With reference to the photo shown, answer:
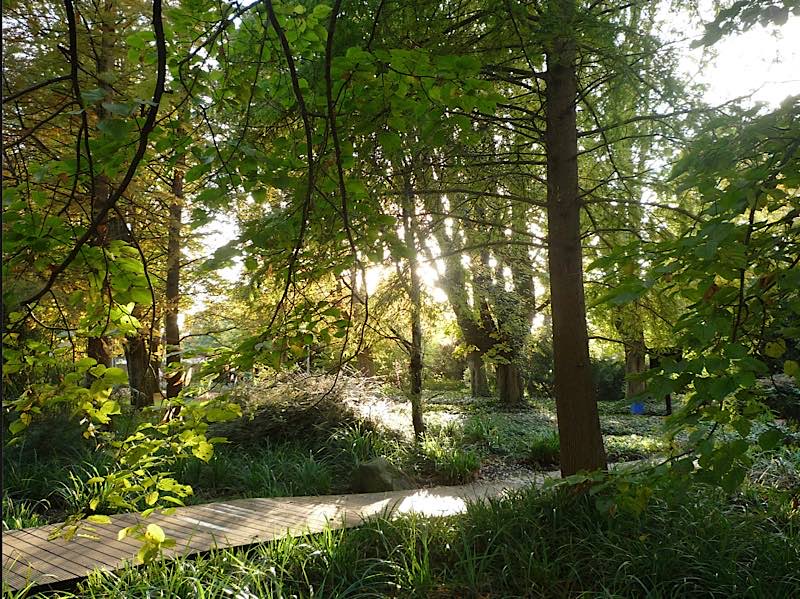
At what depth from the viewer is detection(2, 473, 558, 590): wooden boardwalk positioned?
162 inches

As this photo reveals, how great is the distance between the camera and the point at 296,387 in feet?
29.6

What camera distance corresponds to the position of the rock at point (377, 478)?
6.69 metres

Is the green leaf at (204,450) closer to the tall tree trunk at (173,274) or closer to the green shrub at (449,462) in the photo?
the green shrub at (449,462)

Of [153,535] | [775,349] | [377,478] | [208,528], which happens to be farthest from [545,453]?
[153,535]

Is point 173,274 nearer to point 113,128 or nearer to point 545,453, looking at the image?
point 545,453

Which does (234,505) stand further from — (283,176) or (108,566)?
(283,176)

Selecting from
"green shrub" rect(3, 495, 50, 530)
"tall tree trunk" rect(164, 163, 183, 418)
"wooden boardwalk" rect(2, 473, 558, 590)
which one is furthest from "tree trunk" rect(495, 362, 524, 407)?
"green shrub" rect(3, 495, 50, 530)

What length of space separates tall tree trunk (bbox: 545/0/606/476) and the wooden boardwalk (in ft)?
2.63

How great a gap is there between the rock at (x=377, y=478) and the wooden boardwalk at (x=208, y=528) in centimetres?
22

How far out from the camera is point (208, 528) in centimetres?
488

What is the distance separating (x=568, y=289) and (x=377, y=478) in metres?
3.24

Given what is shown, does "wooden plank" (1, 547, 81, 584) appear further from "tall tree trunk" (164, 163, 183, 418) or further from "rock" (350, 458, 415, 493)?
"tall tree trunk" (164, 163, 183, 418)

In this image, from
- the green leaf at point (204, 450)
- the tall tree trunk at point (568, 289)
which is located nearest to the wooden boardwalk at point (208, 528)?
the tall tree trunk at point (568, 289)

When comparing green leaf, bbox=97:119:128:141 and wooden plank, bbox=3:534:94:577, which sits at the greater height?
green leaf, bbox=97:119:128:141
